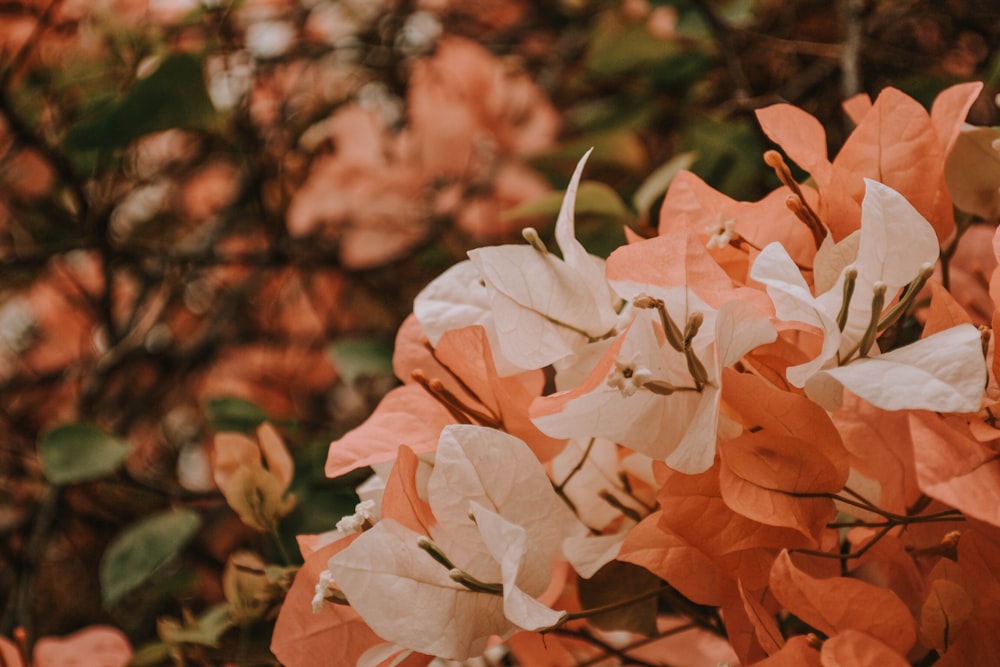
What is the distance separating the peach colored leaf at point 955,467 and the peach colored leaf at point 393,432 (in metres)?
0.16

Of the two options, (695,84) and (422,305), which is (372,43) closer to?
(695,84)

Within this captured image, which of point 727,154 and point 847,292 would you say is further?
point 727,154

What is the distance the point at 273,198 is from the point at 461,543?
62 cm

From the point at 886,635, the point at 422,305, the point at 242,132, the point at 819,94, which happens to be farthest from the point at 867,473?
the point at 242,132

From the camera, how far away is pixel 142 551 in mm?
484

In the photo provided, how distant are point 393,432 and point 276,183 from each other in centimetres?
57

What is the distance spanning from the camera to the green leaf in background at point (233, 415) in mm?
526

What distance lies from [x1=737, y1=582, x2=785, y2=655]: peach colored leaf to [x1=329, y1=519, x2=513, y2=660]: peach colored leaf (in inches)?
3.2

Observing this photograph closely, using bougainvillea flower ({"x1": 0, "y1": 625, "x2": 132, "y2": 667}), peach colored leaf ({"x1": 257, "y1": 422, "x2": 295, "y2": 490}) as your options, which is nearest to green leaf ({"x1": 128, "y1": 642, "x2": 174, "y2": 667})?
bougainvillea flower ({"x1": 0, "y1": 625, "x2": 132, "y2": 667})

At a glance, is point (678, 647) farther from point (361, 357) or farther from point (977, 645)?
point (361, 357)

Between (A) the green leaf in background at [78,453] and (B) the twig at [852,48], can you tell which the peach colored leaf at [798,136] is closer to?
(B) the twig at [852,48]

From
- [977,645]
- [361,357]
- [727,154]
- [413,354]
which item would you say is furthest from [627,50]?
[977,645]

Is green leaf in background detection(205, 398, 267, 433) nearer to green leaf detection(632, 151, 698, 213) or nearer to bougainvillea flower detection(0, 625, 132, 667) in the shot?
bougainvillea flower detection(0, 625, 132, 667)

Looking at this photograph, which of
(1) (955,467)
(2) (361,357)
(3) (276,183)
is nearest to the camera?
(1) (955,467)
